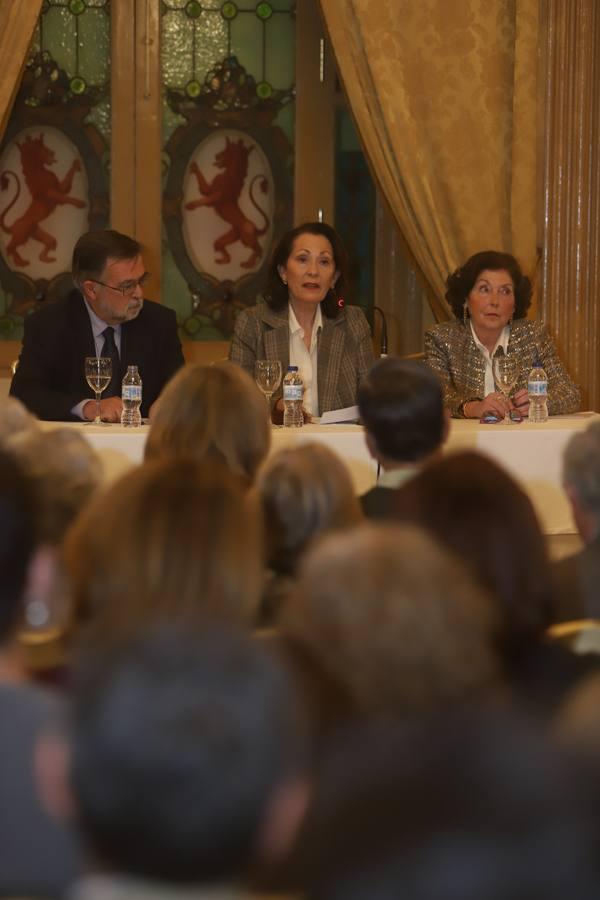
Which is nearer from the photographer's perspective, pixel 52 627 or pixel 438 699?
pixel 438 699

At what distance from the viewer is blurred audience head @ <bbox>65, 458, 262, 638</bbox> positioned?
1.67 metres

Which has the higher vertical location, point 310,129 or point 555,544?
point 310,129

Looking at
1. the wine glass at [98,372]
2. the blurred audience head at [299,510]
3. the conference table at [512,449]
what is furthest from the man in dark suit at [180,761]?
the wine glass at [98,372]

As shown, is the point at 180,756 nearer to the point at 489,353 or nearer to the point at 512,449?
the point at 512,449

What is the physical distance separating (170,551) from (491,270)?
3393mm

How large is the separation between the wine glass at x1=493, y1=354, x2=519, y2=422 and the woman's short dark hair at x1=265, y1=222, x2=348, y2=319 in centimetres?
73

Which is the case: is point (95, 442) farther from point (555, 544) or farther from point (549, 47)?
point (549, 47)

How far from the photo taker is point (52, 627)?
1918 mm

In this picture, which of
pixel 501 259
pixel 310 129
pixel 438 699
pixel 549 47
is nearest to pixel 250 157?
pixel 310 129

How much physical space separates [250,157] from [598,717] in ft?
18.8

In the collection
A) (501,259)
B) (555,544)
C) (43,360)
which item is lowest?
(555,544)

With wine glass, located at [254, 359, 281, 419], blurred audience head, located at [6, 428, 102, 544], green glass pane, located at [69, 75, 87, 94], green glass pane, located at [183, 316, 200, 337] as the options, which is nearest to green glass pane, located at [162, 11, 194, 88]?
green glass pane, located at [69, 75, 87, 94]

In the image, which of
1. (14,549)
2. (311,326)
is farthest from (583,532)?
(311,326)

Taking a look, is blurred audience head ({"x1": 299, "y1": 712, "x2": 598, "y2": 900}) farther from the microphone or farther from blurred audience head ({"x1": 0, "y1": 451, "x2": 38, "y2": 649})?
the microphone
